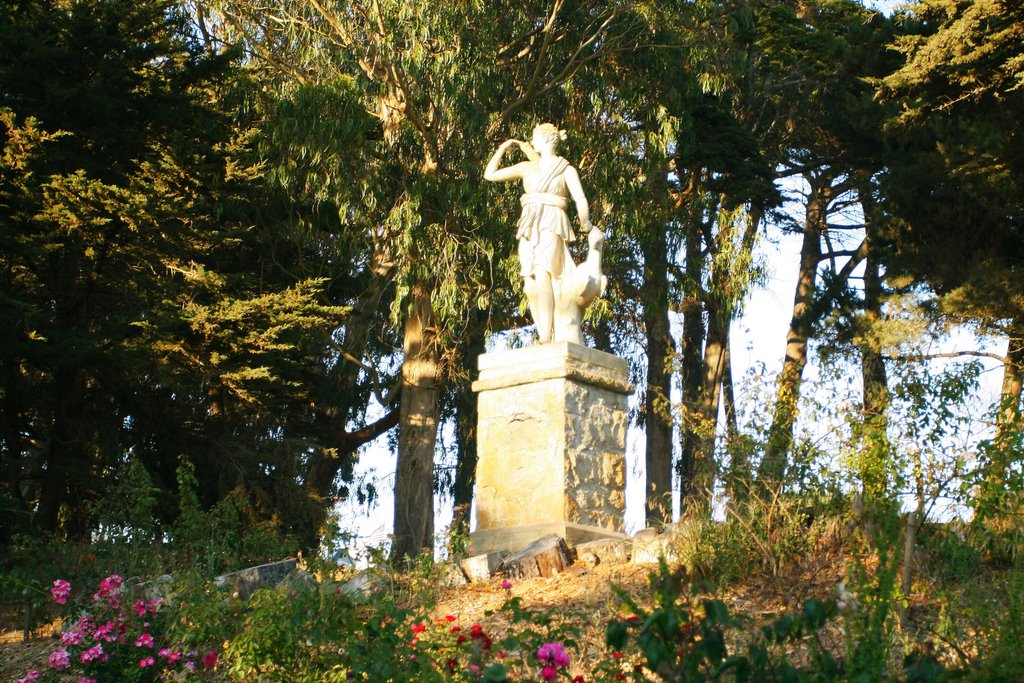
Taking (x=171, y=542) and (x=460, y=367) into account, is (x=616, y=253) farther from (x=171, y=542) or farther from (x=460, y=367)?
(x=171, y=542)

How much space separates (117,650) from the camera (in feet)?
21.6

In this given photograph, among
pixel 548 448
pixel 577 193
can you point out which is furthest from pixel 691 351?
pixel 548 448

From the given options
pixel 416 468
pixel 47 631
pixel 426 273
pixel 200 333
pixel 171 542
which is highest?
pixel 426 273

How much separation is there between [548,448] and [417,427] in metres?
5.92

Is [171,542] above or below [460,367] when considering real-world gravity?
below

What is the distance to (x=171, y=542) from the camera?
1003 centimetres

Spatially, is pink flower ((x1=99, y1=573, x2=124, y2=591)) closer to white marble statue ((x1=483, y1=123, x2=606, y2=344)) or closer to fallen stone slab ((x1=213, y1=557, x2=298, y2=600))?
fallen stone slab ((x1=213, y1=557, x2=298, y2=600))

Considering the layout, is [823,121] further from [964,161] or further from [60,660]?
[60,660]

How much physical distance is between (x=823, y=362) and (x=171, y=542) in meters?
10.4

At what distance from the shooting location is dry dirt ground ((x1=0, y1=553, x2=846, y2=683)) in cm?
635

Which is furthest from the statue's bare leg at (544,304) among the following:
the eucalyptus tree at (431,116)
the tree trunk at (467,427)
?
the tree trunk at (467,427)

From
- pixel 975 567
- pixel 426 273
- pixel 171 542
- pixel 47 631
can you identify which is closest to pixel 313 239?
pixel 426 273

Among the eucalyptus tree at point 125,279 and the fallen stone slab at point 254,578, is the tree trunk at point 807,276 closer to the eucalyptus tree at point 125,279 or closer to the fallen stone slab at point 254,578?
the eucalyptus tree at point 125,279

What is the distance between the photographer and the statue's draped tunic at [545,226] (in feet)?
33.4
